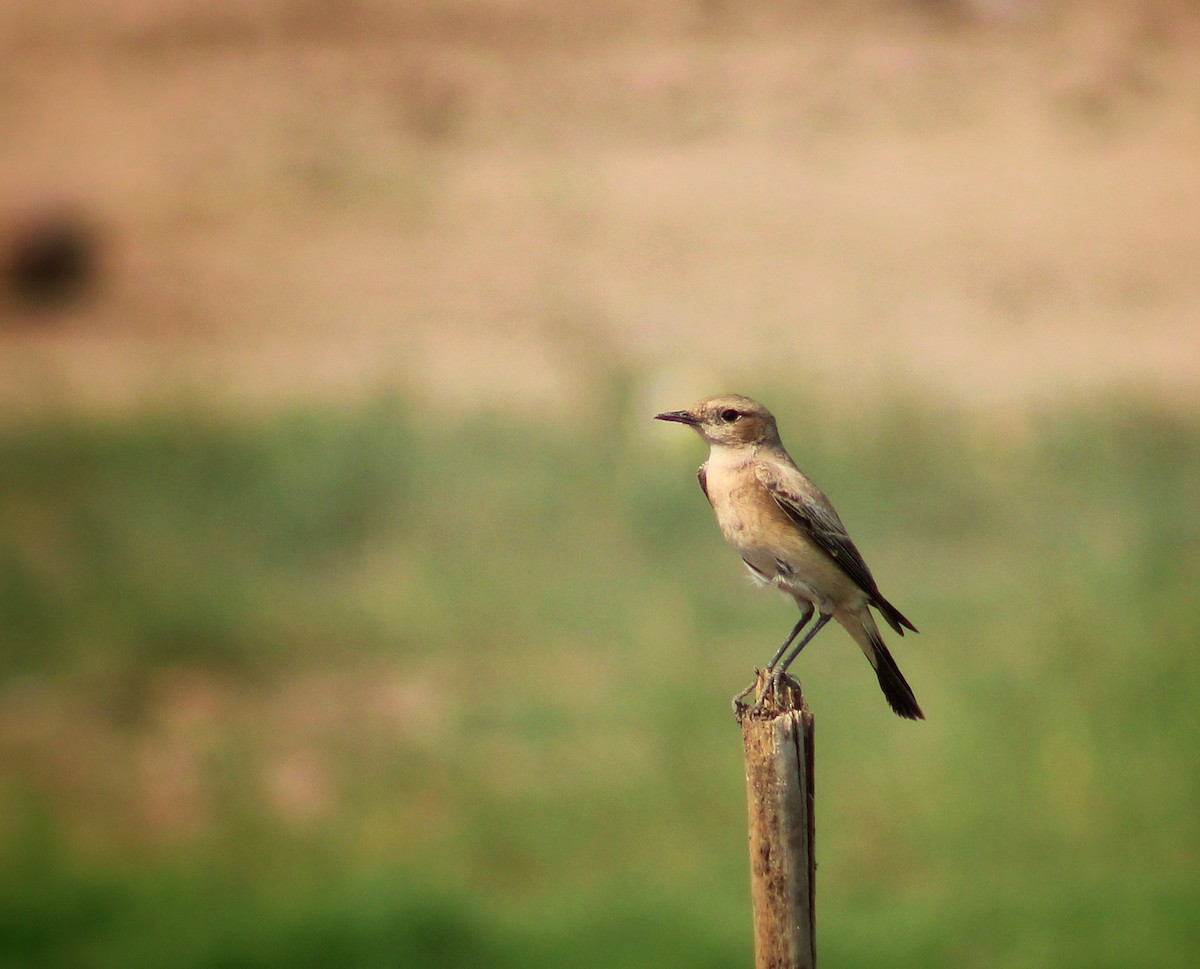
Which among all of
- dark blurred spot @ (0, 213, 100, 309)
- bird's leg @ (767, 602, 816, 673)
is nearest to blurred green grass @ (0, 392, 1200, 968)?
dark blurred spot @ (0, 213, 100, 309)

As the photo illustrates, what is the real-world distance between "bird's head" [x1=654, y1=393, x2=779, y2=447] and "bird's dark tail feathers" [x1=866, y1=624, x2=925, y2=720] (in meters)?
0.75

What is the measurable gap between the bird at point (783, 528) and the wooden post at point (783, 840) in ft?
1.88

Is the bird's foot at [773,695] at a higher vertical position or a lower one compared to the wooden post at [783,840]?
higher

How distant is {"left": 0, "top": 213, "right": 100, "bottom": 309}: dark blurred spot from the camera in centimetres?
1656

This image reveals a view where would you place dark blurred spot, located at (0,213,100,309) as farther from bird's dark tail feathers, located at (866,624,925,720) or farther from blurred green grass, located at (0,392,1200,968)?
bird's dark tail feathers, located at (866,624,925,720)

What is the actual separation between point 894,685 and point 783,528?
0.60 meters

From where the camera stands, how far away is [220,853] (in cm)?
1244

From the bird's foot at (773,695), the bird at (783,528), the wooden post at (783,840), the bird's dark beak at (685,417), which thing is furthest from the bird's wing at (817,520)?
the wooden post at (783,840)

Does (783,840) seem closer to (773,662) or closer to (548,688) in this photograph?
(773,662)

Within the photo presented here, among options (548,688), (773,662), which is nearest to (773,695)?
(773,662)

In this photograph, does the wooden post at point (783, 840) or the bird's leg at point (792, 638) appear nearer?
the wooden post at point (783, 840)

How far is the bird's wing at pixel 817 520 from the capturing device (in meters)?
4.54

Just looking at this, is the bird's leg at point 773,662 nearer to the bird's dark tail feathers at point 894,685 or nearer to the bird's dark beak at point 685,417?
the bird's dark tail feathers at point 894,685

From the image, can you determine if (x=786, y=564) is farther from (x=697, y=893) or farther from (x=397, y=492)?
(x=397, y=492)
